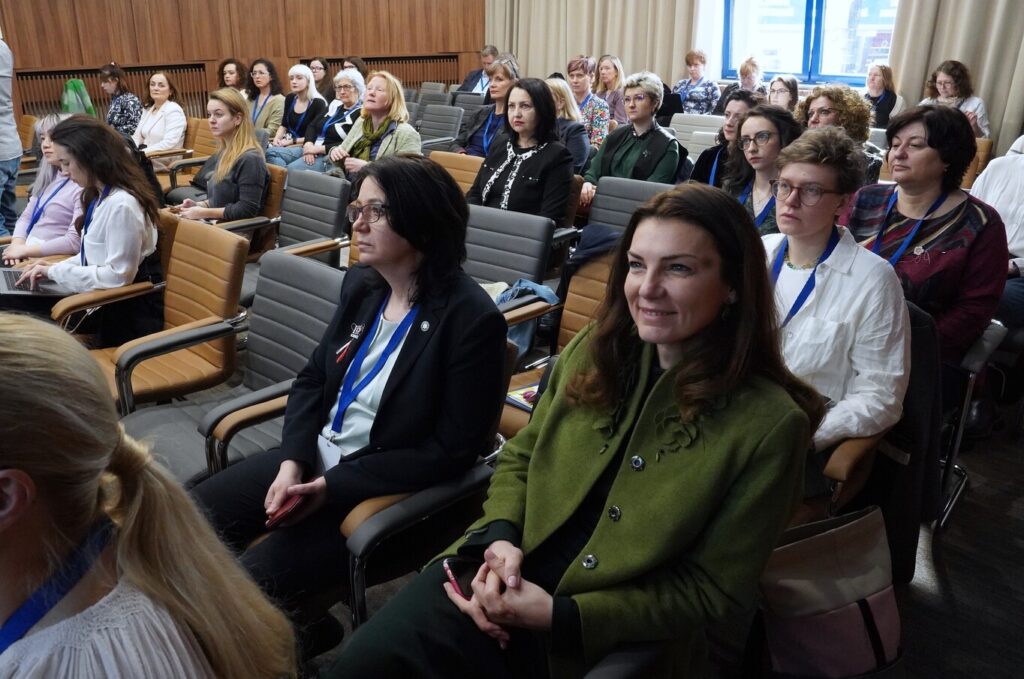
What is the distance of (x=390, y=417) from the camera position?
186 cm

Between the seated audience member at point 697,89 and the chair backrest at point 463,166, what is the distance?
4.39 meters

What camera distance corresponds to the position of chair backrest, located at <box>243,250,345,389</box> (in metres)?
2.31

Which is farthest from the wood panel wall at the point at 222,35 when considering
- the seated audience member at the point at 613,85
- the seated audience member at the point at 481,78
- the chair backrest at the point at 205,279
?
the chair backrest at the point at 205,279

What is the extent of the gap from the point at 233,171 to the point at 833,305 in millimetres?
3230

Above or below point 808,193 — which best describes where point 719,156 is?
below

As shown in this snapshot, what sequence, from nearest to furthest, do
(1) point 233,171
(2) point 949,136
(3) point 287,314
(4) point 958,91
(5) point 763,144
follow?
1. (3) point 287,314
2. (2) point 949,136
3. (5) point 763,144
4. (1) point 233,171
5. (4) point 958,91

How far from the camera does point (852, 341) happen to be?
199 cm

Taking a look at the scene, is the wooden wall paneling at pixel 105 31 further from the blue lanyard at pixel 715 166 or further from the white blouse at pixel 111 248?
the blue lanyard at pixel 715 166

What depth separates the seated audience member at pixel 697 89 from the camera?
835 cm

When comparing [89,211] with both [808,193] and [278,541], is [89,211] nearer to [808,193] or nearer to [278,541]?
[278,541]

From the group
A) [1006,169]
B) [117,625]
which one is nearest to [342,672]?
[117,625]

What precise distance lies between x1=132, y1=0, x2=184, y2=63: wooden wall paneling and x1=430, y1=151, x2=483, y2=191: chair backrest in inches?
229

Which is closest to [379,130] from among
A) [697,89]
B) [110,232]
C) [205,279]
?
[110,232]

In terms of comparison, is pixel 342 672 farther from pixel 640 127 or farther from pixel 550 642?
pixel 640 127
